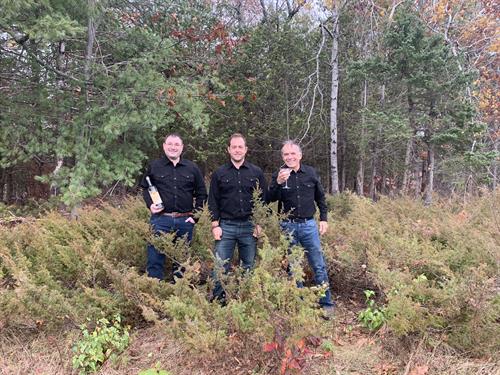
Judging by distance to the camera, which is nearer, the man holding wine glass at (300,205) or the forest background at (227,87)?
the man holding wine glass at (300,205)

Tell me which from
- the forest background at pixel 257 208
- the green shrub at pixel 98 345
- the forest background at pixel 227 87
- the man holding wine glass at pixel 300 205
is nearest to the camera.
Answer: the forest background at pixel 257 208

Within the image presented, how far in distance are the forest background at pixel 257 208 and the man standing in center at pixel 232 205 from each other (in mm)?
295

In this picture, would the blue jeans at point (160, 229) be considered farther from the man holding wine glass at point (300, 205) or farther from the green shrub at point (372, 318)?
the green shrub at point (372, 318)

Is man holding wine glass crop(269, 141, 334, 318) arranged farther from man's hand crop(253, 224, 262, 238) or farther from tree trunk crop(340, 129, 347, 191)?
tree trunk crop(340, 129, 347, 191)

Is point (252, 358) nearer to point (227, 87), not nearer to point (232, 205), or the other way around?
point (232, 205)

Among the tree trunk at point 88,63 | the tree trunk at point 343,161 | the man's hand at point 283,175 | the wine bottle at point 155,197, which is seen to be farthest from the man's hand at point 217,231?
the tree trunk at point 343,161

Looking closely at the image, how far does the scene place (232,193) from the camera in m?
4.22

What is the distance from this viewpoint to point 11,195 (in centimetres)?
1484

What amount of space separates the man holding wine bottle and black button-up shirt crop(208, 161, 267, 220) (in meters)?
0.36

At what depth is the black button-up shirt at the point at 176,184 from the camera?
4.40 meters

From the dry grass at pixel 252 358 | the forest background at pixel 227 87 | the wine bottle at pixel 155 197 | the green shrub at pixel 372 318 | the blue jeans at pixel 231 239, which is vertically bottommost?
the dry grass at pixel 252 358

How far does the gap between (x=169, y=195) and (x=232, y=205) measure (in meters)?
0.75

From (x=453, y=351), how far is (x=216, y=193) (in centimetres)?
268

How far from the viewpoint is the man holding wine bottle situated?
A: 438 cm
